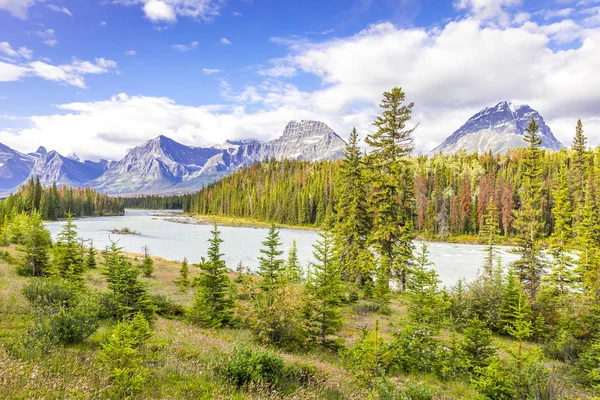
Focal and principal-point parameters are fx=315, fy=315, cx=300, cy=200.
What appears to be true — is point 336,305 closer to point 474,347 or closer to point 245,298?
point 474,347

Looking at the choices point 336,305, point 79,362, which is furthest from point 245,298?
point 79,362

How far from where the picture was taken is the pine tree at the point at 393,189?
90.0ft

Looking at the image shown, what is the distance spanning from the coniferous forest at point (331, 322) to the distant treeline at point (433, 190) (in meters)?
27.0

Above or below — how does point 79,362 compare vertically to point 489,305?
above

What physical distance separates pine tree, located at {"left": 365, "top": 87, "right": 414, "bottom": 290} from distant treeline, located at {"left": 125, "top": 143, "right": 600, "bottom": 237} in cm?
2795

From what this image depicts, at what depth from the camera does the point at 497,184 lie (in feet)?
323

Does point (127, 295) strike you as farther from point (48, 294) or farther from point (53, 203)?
point (53, 203)

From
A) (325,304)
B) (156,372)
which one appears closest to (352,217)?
(325,304)

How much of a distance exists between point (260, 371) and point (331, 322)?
24.8 ft

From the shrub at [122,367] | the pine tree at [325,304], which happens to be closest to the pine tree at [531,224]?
the pine tree at [325,304]

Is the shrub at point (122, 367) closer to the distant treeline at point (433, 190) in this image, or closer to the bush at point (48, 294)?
the bush at point (48, 294)

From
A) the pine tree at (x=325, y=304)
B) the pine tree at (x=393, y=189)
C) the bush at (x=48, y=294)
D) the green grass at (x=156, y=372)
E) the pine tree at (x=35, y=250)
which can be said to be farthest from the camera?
the pine tree at (x=393, y=189)

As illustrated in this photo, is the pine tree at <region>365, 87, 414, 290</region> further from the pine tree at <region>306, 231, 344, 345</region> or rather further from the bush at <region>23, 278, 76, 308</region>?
the bush at <region>23, 278, 76, 308</region>

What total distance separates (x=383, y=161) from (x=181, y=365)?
80.0ft
